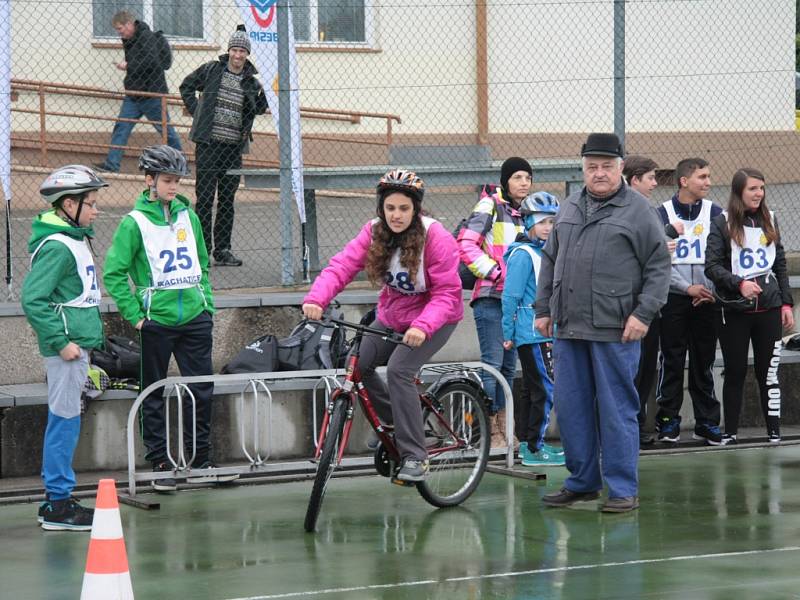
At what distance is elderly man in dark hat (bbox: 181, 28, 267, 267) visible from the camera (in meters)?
11.6

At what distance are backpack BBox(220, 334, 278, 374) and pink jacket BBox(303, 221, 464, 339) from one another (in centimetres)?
198

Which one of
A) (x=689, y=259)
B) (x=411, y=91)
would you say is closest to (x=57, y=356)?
(x=689, y=259)

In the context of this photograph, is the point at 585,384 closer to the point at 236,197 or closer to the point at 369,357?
the point at 369,357

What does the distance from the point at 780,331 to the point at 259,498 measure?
396cm

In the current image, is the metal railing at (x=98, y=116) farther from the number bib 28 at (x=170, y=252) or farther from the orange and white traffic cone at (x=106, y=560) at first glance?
the orange and white traffic cone at (x=106, y=560)

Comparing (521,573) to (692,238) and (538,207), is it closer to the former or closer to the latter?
(538,207)

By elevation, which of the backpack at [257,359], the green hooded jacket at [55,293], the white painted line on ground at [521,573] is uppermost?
the green hooded jacket at [55,293]

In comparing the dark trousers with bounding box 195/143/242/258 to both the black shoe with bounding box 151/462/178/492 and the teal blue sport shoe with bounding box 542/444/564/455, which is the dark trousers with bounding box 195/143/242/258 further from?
the teal blue sport shoe with bounding box 542/444/564/455

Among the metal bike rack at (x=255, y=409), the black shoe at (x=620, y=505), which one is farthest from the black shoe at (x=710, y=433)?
the black shoe at (x=620, y=505)

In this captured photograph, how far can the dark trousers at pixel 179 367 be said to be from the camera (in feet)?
28.7

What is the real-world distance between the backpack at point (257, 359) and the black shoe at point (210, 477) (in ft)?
2.84

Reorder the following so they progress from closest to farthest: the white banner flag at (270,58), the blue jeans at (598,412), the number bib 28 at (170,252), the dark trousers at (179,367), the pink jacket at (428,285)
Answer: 1. the pink jacket at (428,285)
2. the blue jeans at (598,412)
3. the number bib 28 at (170,252)
4. the dark trousers at (179,367)
5. the white banner flag at (270,58)

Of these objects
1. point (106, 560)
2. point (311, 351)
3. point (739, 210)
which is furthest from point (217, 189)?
point (106, 560)

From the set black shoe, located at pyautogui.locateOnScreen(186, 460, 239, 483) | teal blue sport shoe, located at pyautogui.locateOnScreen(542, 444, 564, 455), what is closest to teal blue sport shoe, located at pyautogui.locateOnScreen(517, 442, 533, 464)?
teal blue sport shoe, located at pyautogui.locateOnScreen(542, 444, 564, 455)
